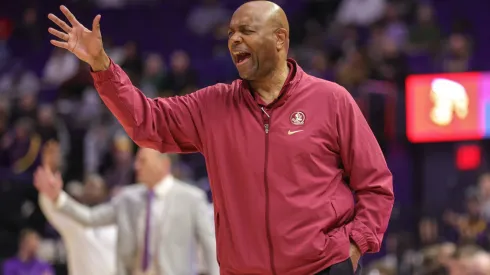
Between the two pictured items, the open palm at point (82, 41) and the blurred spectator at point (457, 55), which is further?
the blurred spectator at point (457, 55)

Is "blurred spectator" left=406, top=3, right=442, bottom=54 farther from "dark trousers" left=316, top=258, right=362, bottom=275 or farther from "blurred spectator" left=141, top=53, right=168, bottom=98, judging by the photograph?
"dark trousers" left=316, top=258, right=362, bottom=275

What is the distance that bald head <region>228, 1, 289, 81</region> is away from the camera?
A: 4340mm

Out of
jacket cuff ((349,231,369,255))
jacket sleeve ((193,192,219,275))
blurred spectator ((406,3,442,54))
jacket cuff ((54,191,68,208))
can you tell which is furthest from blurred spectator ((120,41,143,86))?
jacket cuff ((349,231,369,255))

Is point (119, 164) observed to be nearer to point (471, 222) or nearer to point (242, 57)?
point (471, 222)

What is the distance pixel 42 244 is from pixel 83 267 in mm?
4151

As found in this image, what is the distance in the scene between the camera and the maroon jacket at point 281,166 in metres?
4.23

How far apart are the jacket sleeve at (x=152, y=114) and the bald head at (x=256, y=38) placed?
1.03ft

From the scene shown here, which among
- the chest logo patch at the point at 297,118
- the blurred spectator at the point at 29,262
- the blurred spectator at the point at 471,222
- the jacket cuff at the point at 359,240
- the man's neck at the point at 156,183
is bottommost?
the blurred spectator at the point at 471,222

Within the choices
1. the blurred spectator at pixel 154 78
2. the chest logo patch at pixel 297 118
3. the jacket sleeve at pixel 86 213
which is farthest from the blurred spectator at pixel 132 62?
the chest logo patch at pixel 297 118

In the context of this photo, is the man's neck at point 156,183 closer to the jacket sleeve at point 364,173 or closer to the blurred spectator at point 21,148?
the jacket sleeve at point 364,173

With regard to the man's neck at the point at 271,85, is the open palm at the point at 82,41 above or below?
above

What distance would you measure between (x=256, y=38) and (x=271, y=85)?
0.27m

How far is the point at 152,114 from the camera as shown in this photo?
4.40 metres

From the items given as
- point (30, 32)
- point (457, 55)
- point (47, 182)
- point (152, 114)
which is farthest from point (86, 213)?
point (30, 32)
